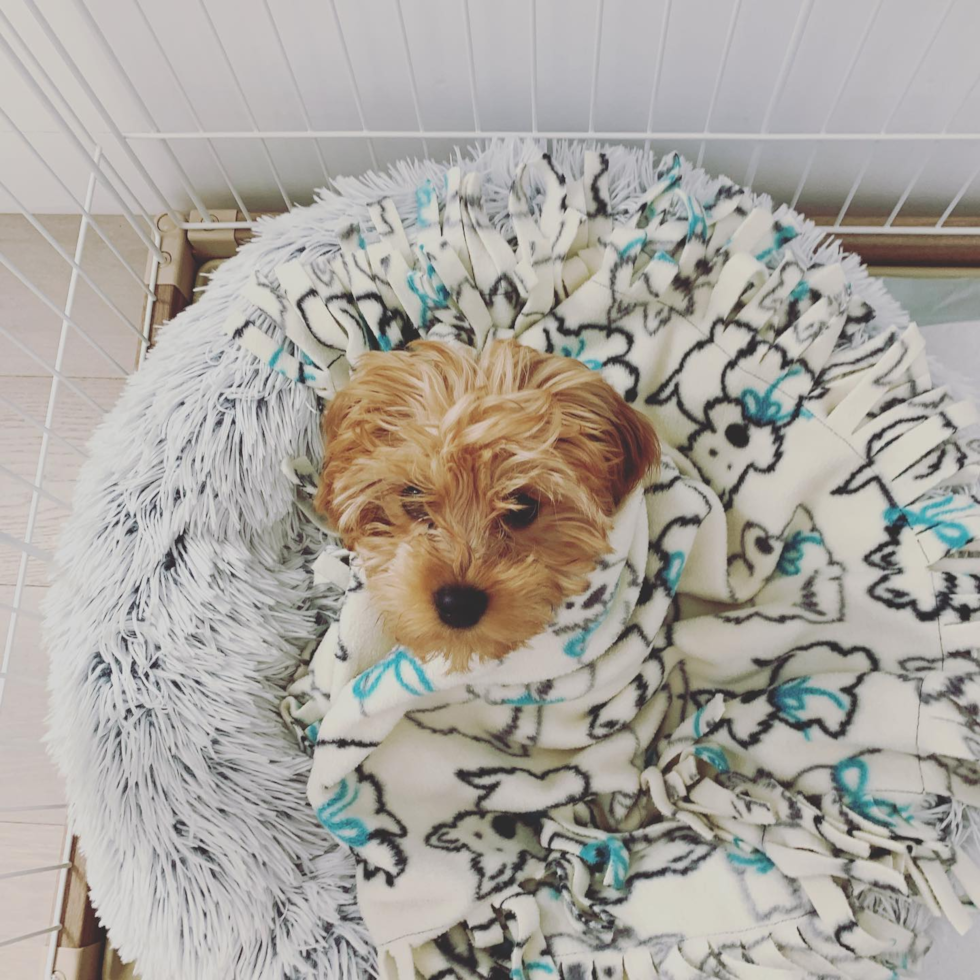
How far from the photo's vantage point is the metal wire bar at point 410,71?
1.36 metres

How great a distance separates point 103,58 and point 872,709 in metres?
1.68

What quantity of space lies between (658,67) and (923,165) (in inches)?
20.9

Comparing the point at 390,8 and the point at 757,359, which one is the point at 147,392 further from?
the point at 757,359

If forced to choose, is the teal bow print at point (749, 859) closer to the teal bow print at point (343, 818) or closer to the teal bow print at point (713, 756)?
the teal bow print at point (713, 756)

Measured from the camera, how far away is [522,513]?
3.34ft

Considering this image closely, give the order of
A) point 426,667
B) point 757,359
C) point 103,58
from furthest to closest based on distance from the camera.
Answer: point 103,58, point 757,359, point 426,667

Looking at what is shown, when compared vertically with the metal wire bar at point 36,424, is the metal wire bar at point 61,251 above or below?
above

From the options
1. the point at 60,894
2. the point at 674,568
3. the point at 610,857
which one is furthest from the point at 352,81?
the point at 60,894

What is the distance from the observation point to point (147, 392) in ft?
4.78

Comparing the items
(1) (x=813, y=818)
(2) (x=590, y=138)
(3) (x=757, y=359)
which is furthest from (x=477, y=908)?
(2) (x=590, y=138)

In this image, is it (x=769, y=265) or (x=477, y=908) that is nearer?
(x=477, y=908)

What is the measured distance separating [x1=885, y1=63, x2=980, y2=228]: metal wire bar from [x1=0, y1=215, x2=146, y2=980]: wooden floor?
1574 millimetres

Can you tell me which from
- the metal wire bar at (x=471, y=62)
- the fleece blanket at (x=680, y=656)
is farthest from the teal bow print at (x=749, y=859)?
the metal wire bar at (x=471, y=62)

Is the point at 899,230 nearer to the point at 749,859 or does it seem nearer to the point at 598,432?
the point at 598,432
